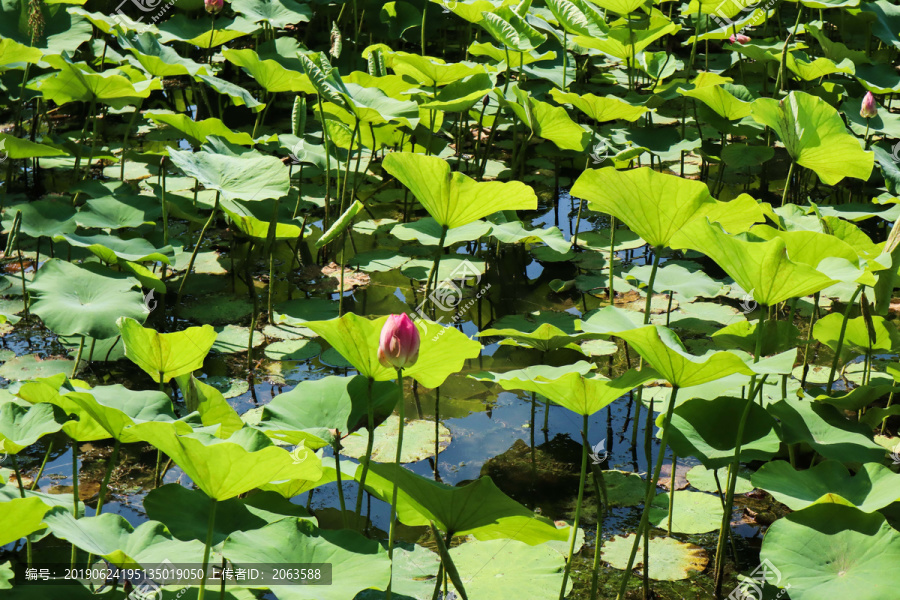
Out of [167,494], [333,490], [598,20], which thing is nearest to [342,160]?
[598,20]

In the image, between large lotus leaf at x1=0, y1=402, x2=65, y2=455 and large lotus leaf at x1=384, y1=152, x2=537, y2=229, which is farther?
large lotus leaf at x1=384, y1=152, x2=537, y2=229

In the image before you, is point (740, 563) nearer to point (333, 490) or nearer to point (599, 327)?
point (599, 327)

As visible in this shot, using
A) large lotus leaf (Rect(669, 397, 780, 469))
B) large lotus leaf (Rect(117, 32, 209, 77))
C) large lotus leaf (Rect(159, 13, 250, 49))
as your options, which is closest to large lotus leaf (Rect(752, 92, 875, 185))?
large lotus leaf (Rect(669, 397, 780, 469))

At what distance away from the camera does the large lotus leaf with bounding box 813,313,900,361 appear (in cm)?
A: 231

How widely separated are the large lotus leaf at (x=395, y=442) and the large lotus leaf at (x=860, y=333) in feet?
Answer: 3.77

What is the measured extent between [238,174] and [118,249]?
47 cm

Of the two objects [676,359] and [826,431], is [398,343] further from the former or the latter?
[826,431]

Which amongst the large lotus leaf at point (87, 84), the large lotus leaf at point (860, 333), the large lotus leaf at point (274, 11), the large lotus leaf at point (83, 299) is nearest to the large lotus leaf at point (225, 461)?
the large lotus leaf at point (83, 299)

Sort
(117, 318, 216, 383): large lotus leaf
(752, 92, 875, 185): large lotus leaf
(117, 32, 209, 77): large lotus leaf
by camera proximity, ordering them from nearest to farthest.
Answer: (117, 318, 216, 383): large lotus leaf → (752, 92, 875, 185): large lotus leaf → (117, 32, 209, 77): large lotus leaf

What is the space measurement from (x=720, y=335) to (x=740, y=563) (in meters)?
0.56

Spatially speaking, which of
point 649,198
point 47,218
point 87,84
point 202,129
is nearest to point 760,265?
point 649,198

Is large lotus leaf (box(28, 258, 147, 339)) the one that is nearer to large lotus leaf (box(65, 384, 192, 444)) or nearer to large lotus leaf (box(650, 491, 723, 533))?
large lotus leaf (box(65, 384, 192, 444))

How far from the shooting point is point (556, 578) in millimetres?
1720

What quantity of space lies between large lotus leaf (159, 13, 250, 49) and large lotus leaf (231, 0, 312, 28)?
0.08 m
